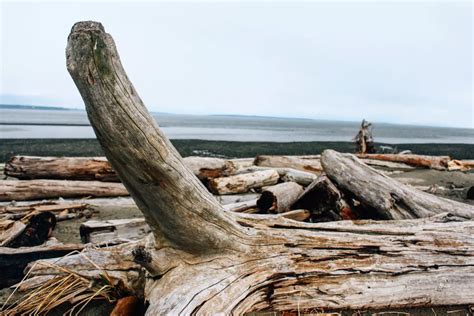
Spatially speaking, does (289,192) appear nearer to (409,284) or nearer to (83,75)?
(409,284)

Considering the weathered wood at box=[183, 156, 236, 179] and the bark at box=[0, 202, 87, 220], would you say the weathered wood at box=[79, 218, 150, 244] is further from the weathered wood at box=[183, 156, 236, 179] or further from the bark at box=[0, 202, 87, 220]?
the weathered wood at box=[183, 156, 236, 179]

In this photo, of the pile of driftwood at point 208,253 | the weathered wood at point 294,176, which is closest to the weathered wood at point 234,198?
the weathered wood at point 294,176

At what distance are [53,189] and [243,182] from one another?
12.6 feet

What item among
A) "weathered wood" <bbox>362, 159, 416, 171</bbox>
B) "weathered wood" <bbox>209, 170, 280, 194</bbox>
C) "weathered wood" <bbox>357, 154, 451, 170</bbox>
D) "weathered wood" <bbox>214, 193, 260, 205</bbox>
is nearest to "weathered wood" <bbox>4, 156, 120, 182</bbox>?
"weathered wood" <bbox>209, 170, 280, 194</bbox>

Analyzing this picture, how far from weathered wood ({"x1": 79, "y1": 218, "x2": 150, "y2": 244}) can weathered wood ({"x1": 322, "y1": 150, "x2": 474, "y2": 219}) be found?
2.85 meters

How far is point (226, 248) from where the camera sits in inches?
120

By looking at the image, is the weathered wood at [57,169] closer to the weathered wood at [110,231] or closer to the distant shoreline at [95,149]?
the weathered wood at [110,231]

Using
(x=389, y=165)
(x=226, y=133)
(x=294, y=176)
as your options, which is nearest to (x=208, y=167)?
(x=294, y=176)

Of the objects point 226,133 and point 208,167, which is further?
point 226,133

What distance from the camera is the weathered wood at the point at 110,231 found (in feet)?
16.3

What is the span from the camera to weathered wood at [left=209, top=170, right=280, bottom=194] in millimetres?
7641

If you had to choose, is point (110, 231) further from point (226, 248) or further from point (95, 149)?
point (95, 149)

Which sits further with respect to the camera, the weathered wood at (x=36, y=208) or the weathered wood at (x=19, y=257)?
the weathered wood at (x=36, y=208)

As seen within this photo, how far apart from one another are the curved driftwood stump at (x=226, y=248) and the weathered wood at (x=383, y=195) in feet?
3.74
